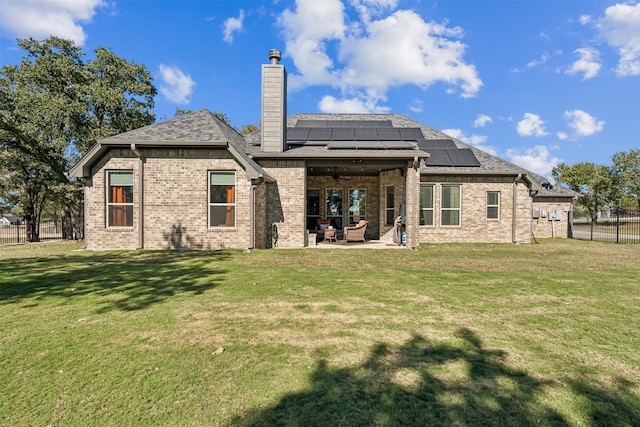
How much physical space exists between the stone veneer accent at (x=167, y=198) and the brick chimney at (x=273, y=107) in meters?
2.00

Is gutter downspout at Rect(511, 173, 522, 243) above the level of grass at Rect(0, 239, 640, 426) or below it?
above

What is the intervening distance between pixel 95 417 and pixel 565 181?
5534cm

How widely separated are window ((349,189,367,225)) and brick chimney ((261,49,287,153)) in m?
5.19

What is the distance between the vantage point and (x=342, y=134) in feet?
49.1

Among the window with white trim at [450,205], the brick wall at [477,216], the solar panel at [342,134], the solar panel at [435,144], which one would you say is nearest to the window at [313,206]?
the solar panel at [342,134]

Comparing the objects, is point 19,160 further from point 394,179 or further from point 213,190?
point 394,179

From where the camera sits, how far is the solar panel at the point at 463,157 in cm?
1448

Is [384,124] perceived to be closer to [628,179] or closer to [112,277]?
[112,277]

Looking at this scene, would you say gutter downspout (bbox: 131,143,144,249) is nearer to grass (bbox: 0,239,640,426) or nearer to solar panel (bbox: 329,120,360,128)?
grass (bbox: 0,239,640,426)

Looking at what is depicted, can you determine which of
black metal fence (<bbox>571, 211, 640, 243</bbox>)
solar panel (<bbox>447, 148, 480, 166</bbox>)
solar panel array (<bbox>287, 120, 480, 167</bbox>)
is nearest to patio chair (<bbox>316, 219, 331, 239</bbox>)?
solar panel array (<bbox>287, 120, 480, 167</bbox>)

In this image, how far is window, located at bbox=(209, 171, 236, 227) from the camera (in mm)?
11281

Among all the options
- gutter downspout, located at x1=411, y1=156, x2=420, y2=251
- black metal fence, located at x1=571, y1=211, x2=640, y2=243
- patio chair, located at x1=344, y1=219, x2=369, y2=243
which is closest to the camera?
gutter downspout, located at x1=411, y1=156, x2=420, y2=251

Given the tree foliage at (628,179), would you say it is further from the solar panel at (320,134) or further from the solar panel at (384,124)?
the solar panel at (320,134)

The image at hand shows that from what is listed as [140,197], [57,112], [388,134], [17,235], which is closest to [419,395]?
[140,197]
